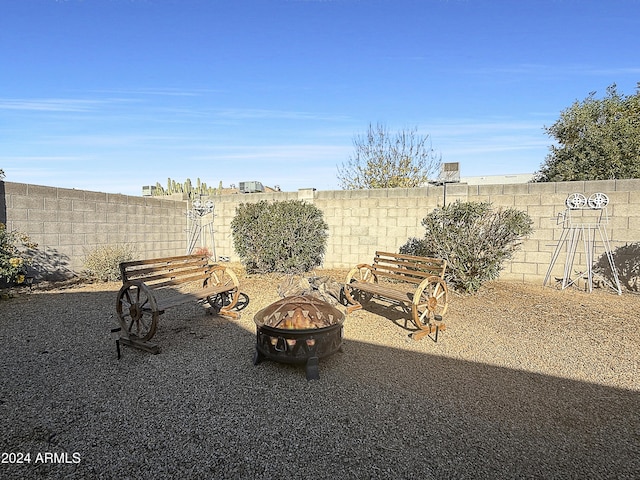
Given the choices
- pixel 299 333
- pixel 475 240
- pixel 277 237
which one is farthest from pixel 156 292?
pixel 475 240

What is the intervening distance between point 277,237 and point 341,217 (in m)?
2.12

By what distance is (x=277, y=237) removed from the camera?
8.31 metres

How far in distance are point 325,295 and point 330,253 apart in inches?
130

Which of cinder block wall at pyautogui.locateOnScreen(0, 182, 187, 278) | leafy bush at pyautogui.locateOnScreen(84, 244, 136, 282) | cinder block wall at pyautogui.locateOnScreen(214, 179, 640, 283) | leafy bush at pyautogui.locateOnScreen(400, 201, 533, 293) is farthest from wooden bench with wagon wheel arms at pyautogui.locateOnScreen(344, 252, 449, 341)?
cinder block wall at pyautogui.locateOnScreen(0, 182, 187, 278)

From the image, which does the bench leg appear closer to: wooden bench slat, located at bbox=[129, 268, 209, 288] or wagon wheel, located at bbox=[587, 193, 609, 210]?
wooden bench slat, located at bbox=[129, 268, 209, 288]

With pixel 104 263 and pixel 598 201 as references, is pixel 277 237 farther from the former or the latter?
pixel 598 201

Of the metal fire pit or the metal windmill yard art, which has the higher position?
the metal windmill yard art

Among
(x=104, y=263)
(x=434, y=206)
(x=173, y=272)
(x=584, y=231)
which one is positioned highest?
(x=434, y=206)

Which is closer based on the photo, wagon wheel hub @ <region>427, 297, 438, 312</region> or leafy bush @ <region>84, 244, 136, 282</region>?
wagon wheel hub @ <region>427, 297, 438, 312</region>

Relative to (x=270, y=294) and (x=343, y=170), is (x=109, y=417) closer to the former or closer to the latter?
(x=270, y=294)

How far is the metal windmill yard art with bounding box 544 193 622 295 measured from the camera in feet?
23.1

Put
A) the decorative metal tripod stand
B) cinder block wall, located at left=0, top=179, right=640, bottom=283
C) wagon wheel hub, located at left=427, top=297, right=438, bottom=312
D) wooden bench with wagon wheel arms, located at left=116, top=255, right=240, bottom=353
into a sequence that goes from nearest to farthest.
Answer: wooden bench with wagon wheel arms, located at left=116, top=255, right=240, bottom=353
wagon wheel hub, located at left=427, top=297, right=438, bottom=312
cinder block wall, located at left=0, top=179, right=640, bottom=283
the decorative metal tripod stand

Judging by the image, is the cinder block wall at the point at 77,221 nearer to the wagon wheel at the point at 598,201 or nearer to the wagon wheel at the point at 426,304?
the wagon wheel at the point at 426,304

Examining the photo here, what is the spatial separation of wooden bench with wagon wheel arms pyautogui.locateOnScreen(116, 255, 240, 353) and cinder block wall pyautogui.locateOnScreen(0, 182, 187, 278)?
2347mm
